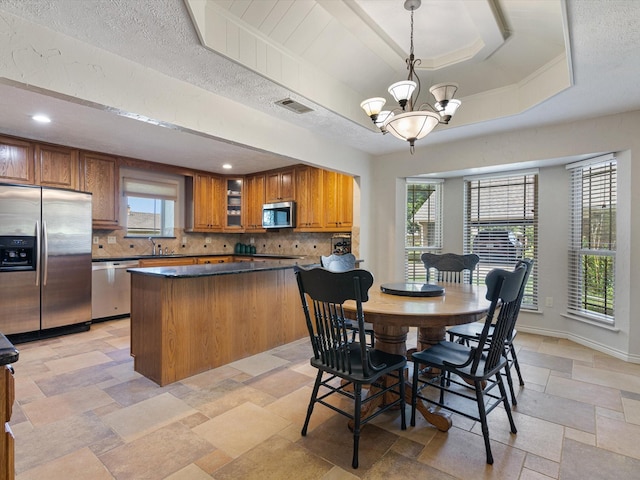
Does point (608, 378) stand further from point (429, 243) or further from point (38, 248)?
point (38, 248)

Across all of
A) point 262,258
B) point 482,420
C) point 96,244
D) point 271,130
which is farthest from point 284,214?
point 482,420

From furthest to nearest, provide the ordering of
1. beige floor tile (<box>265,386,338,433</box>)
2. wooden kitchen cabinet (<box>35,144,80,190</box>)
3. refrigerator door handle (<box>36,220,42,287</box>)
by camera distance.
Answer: wooden kitchen cabinet (<box>35,144,80,190</box>) < refrigerator door handle (<box>36,220,42,287</box>) < beige floor tile (<box>265,386,338,433</box>)

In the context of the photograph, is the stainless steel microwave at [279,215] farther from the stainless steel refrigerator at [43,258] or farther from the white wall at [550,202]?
the stainless steel refrigerator at [43,258]

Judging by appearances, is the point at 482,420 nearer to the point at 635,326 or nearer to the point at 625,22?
the point at 625,22

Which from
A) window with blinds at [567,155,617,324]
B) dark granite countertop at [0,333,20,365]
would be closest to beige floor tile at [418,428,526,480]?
dark granite countertop at [0,333,20,365]

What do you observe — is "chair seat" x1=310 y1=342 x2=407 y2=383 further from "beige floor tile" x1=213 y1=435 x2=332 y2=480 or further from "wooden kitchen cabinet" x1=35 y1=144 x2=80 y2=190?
"wooden kitchen cabinet" x1=35 y1=144 x2=80 y2=190

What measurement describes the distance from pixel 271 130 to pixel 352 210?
6.11 ft

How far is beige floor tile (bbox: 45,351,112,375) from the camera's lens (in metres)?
3.02

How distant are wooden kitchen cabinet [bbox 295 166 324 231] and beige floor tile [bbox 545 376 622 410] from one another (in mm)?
3343

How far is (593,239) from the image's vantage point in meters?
3.67

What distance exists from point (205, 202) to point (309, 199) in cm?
200

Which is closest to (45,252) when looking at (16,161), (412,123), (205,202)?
(16,161)

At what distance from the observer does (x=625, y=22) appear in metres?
1.91

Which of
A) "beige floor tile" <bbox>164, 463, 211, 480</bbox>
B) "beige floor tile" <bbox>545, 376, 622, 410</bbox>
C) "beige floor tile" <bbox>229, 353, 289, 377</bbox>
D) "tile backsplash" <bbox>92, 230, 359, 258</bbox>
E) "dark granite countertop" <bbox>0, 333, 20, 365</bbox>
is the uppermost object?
"tile backsplash" <bbox>92, 230, 359, 258</bbox>
